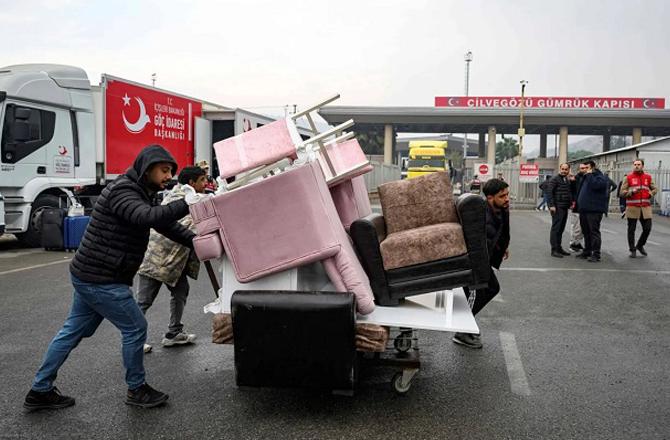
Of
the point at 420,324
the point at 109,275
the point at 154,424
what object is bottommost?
the point at 154,424

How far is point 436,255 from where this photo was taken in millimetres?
4188

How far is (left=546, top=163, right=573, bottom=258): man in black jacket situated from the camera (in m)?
11.2

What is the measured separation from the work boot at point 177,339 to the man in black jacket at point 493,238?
2.38 m

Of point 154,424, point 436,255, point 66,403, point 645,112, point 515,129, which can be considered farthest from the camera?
point 515,129

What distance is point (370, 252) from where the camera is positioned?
416 centimetres

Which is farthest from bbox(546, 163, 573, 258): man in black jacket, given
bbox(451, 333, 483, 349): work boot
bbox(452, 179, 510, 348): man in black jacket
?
bbox(451, 333, 483, 349): work boot

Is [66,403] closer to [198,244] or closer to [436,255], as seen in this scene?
[198,244]

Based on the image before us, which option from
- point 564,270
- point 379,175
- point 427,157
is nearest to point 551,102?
point 427,157

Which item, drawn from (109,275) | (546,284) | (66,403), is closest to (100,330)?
(66,403)

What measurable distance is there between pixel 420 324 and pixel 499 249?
1.97 m

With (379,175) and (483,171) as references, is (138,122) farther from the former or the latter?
(379,175)

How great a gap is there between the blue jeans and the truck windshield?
29.9 meters

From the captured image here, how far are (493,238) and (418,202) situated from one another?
968 mm

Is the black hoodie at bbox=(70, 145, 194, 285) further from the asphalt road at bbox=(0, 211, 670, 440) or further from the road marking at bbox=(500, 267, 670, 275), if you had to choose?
the road marking at bbox=(500, 267, 670, 275)
